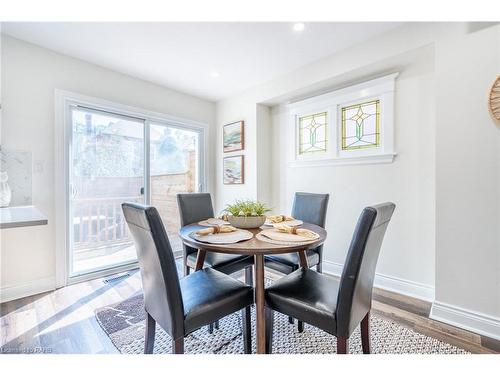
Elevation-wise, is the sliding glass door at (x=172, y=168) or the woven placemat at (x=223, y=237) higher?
the sliding glass door at (x=172, y=168)

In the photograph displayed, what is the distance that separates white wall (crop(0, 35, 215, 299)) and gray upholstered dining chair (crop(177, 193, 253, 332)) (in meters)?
1.41

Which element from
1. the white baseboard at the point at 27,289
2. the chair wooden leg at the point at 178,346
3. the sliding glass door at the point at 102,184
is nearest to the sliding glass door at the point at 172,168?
the sliding glass door at the point at 102,184

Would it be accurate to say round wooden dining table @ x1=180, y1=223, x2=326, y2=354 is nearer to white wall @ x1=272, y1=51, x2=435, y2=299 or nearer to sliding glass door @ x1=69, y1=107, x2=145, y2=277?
white wall @ x1=272, y1=51, x2=435, y2=299

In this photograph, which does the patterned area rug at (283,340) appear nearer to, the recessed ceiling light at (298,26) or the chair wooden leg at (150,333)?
the chair wooden leg at (150,333)

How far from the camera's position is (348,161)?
2.72 meters

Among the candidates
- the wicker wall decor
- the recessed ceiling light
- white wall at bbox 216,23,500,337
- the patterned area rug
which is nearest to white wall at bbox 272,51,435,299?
white wall at bbox 216,23,500,337

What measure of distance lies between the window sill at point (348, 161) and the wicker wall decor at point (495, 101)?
30.9 inches

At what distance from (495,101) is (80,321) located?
344cm

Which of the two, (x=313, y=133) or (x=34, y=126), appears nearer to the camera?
(x=34, y=126)

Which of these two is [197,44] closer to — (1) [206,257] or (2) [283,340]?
A: (1) [206,257]

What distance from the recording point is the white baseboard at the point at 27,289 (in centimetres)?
220

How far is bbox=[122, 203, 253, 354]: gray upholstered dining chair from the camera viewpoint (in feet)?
3.65

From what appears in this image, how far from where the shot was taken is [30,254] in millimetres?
2354

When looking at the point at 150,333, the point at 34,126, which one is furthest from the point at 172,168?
the point at 150,333
